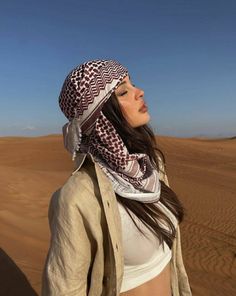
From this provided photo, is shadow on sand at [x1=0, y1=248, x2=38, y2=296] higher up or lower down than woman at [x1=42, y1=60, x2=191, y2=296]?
lower down

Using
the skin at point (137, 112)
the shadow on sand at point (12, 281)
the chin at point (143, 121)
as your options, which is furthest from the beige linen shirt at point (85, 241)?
the shadow on sand at point (12, 281)

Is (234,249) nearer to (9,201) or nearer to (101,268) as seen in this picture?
(9,201)

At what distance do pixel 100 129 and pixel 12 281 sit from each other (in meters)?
3.94

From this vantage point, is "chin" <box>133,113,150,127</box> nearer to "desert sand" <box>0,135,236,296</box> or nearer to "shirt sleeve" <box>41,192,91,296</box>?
"shirt sleeve" <box>41,192,91,296</box>

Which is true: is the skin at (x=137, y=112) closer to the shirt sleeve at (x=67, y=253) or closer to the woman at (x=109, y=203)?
the woman at (x=109, y=203)

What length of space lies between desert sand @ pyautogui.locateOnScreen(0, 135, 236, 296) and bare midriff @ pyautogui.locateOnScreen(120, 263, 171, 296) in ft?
10.8

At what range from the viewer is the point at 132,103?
1993 millimetres

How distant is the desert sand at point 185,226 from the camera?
574cm

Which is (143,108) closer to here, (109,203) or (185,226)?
(109,203)

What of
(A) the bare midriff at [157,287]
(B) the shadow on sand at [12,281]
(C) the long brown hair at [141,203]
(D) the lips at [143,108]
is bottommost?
(B) the shadow on sand at [12,281]

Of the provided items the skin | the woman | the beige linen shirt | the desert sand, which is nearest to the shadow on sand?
the desert sand

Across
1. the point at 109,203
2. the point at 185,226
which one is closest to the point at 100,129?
the point at 109,203

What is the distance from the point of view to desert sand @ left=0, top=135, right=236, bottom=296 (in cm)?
574

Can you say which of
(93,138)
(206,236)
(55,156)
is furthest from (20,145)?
(93,138)
